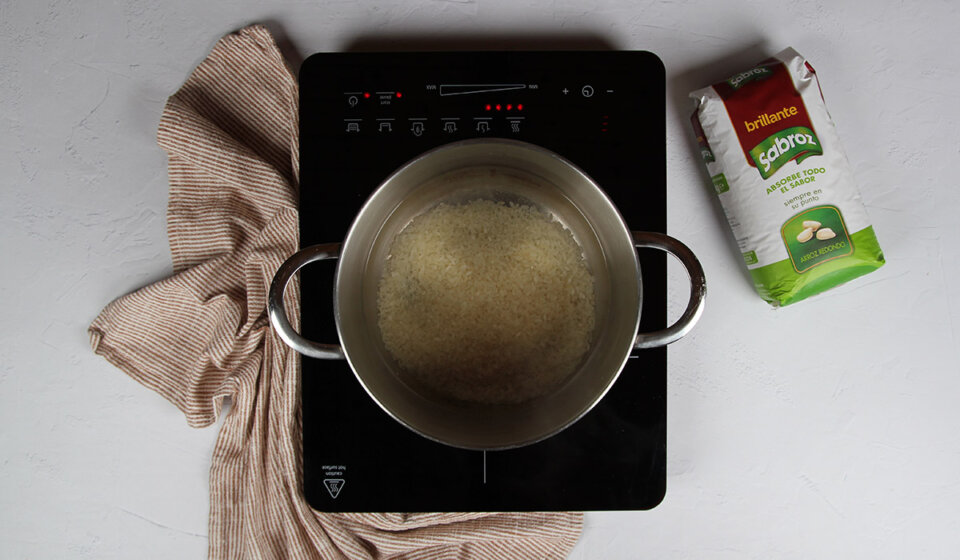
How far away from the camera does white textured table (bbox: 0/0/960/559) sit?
58 centimetres

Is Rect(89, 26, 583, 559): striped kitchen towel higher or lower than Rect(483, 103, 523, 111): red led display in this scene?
lower

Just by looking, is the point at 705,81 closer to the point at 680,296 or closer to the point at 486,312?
the point at 680,296

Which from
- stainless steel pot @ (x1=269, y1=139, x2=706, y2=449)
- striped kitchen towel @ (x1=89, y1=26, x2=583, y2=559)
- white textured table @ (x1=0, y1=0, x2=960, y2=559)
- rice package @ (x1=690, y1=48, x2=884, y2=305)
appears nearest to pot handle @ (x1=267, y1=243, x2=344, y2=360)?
stainless steel pot @ (x1=269, y1=139, x2=706, y2=449)

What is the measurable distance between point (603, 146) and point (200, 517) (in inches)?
20.4

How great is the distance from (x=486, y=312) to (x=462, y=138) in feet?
0.51

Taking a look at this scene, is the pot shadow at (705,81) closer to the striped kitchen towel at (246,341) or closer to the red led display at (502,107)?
the red led display at (502,107)

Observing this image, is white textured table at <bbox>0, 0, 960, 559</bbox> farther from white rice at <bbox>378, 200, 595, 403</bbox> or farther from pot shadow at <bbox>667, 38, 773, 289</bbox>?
white rice at <bbox>378, 200, 595, 403</bbox>

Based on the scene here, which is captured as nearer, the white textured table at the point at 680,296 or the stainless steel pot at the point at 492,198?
the stainless steel pot at the point at 492,198

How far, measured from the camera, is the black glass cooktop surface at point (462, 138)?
1.75ft

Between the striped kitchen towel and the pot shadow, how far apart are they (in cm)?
33

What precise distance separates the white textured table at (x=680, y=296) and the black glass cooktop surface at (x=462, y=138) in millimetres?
60

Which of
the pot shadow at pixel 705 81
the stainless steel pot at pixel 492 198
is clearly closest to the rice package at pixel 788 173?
the pot shadow at pixel 705 81

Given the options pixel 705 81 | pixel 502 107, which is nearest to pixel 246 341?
pixel 502 107

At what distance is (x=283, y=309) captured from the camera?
1.39 ft
